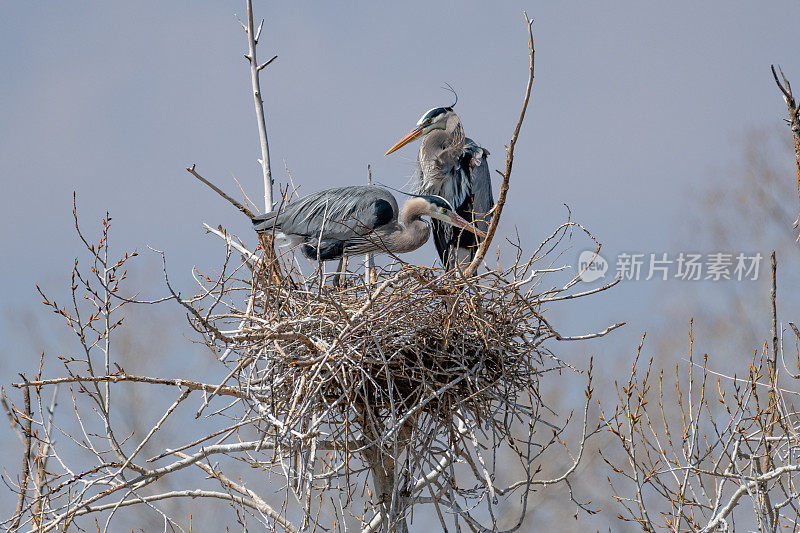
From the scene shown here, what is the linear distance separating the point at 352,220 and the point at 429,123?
1.82 meters

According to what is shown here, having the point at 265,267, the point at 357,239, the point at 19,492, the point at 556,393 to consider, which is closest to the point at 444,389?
the point at 265,267

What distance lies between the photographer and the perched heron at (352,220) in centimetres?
521

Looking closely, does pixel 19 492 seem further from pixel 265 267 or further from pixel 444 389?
pixel 444 389

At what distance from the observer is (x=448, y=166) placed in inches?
266

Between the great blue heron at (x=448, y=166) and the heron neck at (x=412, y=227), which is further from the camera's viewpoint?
the great blue heron at (x=448, y=166)

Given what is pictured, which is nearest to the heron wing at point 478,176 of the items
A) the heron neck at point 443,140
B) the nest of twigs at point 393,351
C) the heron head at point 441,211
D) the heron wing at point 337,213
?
the heron neck at point 443,140

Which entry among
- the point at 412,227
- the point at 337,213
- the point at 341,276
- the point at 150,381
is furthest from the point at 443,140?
the point at 150,381

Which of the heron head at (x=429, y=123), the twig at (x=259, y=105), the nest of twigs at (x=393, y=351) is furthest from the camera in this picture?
the heron head at (x=429, y=123)

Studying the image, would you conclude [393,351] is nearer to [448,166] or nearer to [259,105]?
[259,105]

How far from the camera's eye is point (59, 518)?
4.08 metres

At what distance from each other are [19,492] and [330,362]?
2107mm

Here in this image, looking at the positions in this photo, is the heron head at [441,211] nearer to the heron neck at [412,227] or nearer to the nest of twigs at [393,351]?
the heron neck at [412,227]

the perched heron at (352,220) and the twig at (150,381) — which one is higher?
the perched heron at (352,220)

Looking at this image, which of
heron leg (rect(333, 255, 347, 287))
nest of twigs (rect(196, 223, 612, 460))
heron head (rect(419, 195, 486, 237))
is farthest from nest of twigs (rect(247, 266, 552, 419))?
heron head (rect(419, 195, 486, 237))
